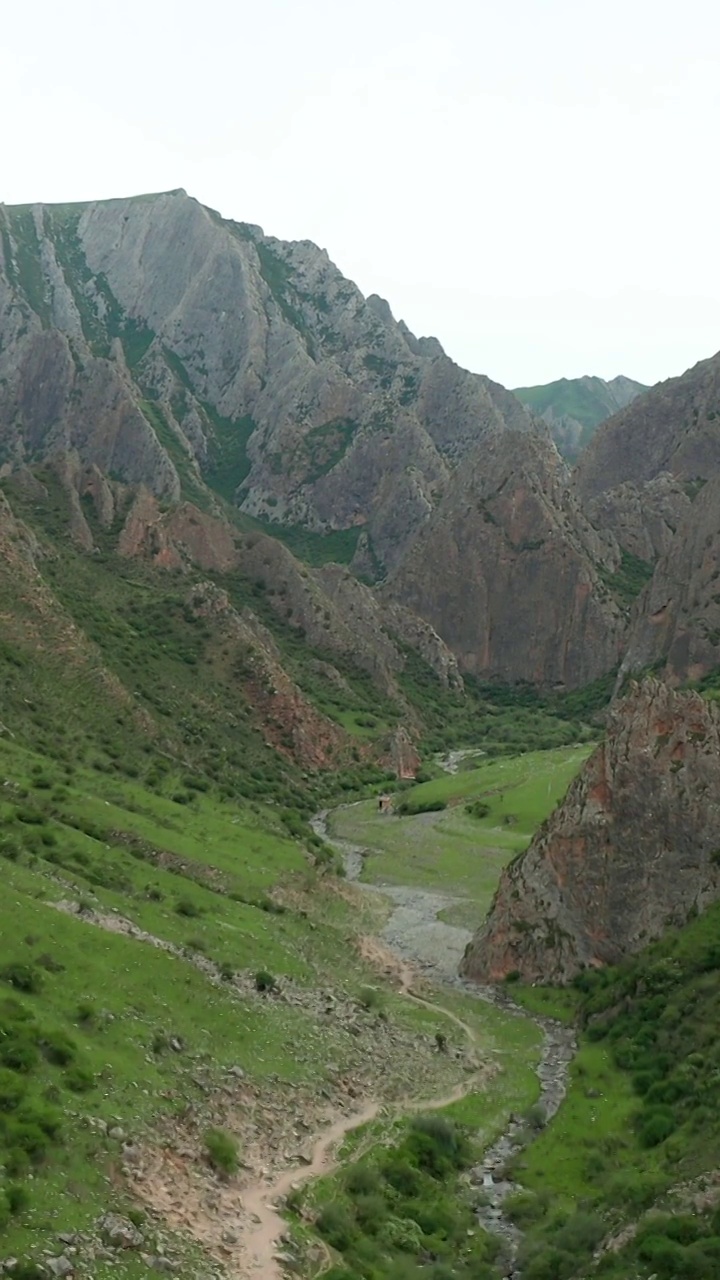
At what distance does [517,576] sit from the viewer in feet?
601

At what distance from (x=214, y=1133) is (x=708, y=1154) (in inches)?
449

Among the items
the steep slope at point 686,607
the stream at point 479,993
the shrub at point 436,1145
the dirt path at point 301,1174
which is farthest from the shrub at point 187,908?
the steep slope at point 686,607

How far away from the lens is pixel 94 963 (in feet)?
115

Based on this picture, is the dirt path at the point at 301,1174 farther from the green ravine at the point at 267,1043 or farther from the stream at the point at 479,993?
the stream at the point at 479,993

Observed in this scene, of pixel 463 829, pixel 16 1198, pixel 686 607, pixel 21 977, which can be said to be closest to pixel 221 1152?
pixel 21 977

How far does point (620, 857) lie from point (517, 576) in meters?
135

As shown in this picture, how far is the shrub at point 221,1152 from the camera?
1109 inches

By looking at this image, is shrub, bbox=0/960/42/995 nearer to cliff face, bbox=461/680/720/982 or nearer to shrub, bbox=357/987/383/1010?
shrub, bbox=357/987/383/1010

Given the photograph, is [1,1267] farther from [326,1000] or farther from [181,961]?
[326,1000]

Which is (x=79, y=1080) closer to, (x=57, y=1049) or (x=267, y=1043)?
(x=57, y=1049)

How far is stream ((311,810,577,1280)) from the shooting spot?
30.6m

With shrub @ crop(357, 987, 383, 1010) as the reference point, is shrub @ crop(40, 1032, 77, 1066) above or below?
above

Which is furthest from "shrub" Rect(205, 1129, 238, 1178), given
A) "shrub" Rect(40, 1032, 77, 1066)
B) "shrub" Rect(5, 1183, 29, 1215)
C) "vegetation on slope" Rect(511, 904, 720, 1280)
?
"vegetation on slope" Rect(511, 904, 720, 1280)

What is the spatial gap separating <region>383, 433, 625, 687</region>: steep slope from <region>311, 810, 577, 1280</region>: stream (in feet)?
314
